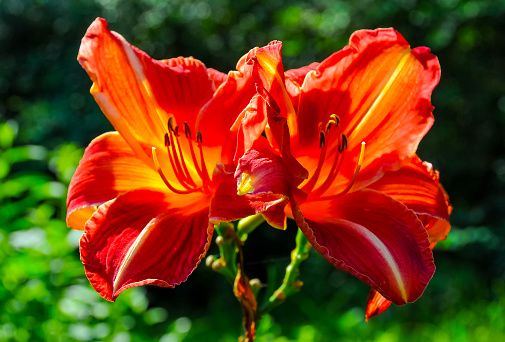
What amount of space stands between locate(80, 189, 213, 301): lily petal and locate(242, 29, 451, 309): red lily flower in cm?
17

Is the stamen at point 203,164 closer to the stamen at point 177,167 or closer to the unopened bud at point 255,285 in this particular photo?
the stamen at point 177,167

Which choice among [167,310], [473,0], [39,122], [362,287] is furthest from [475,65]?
[39,122]

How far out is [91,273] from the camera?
33.0 inches

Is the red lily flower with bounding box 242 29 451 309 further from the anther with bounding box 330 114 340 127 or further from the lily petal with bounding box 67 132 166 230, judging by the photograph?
the lily petal with bounding box 67 132 166 230

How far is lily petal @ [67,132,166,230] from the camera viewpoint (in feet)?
3.14

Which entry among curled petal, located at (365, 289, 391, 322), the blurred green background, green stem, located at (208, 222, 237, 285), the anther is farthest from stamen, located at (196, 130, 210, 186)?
the blurred green background

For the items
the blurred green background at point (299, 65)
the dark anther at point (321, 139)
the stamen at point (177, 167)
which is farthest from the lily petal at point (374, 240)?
the blurred green background at point (299, 65)

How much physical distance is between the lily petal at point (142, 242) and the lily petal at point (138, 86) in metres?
0.12

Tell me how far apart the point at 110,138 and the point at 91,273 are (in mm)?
296

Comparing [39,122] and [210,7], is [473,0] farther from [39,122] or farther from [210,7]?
[39,122]

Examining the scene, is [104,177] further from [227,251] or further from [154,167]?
[227,251]

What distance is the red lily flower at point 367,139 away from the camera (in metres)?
0.87

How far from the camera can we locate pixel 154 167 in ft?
3.19

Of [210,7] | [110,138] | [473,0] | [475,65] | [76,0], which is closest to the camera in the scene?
[110,138]
